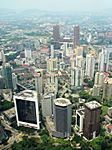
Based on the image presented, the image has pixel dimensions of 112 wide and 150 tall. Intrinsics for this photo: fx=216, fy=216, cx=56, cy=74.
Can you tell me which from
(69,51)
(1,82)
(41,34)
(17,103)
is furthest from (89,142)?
(41,34)

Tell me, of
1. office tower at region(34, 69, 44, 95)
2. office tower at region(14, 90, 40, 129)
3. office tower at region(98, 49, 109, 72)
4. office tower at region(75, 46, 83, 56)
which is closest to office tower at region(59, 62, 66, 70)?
office tower at region(75, 46, 83, 56)

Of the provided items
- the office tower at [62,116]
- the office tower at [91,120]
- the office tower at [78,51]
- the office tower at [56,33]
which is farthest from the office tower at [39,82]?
the office tower at [56,33]

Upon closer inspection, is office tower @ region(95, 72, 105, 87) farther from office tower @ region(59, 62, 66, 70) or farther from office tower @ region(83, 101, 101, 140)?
office tower @ region(83, 101, 101, 140)

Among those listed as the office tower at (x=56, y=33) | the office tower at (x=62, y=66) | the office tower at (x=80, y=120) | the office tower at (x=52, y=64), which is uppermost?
the office tower at (x=56, y=33)

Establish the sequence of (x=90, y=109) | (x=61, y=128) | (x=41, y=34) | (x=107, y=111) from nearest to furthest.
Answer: (x=90, y=109) → (x=61, y=128) → (x=107, y=111) → (x=41, y=34)

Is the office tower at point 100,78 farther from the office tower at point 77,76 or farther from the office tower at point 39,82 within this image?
the office tower at point 39,82

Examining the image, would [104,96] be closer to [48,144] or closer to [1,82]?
[48,144]
